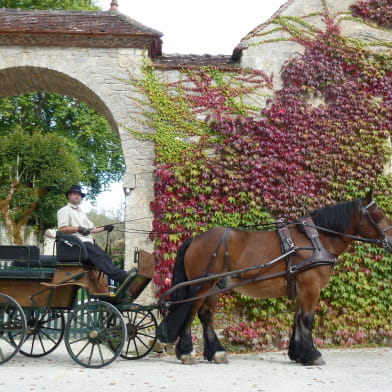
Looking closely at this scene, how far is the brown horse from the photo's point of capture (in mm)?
6527

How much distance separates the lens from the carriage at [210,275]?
648 centimetres

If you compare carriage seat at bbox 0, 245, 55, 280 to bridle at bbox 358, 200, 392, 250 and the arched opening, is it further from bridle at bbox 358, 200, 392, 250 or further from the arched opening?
the arched opening

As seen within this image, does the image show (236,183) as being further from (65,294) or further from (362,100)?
(65,294)

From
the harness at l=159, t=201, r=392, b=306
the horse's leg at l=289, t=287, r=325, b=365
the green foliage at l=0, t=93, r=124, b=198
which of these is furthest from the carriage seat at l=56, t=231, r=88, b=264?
the green foliage at l=0, t=93, r=124, b=198

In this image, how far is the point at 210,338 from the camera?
22.5 ft

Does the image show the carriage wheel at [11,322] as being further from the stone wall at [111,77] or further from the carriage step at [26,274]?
the stone wall at [111,77]

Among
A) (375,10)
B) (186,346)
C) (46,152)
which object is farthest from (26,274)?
(46,152)

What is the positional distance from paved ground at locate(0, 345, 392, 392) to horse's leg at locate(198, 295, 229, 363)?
6.1 inches

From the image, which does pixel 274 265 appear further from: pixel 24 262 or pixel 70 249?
pixel 24 262

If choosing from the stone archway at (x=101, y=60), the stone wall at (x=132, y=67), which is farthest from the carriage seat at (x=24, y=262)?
the stone archway at (x=101, y=60)

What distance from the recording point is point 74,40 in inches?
349

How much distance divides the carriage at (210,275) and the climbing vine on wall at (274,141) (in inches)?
66.0

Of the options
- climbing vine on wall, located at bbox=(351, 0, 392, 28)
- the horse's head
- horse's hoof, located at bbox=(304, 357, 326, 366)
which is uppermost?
climbing vine on wall, located at bbox=(351, 0, 392, 28)

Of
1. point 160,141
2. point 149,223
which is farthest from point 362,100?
point 149,223
